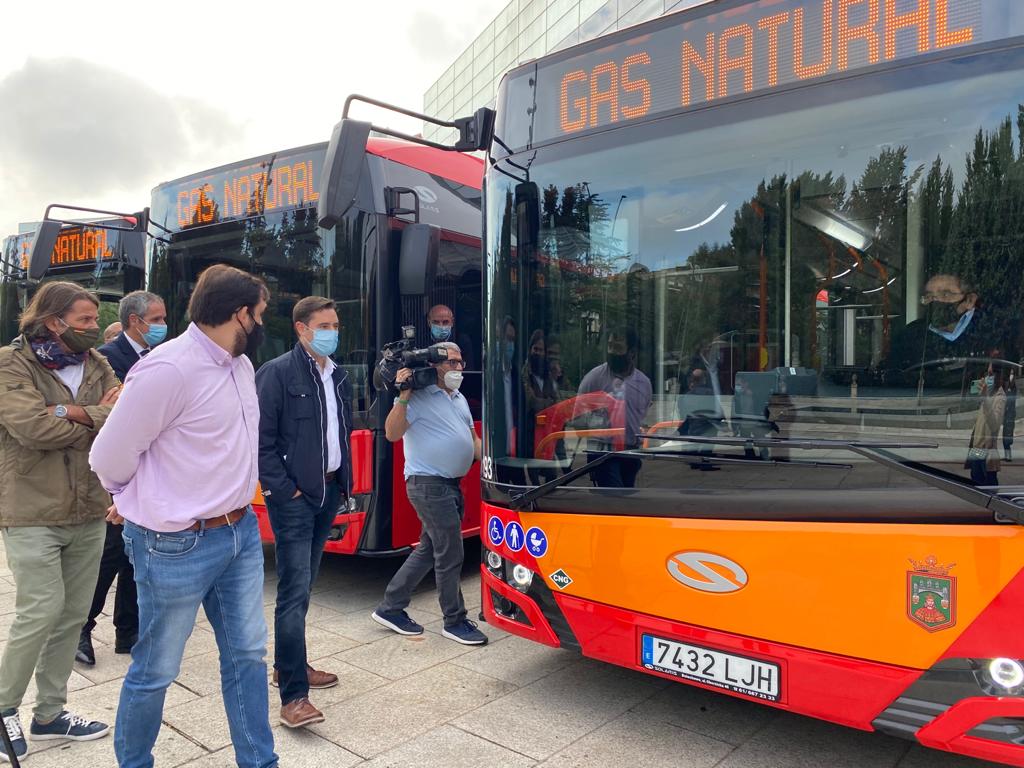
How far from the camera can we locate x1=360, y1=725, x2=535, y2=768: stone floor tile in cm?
294

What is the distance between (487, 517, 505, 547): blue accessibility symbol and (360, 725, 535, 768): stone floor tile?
0.78 meters

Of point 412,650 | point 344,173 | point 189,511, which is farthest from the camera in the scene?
point 412,650

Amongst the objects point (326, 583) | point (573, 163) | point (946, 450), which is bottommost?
point (326, 583)

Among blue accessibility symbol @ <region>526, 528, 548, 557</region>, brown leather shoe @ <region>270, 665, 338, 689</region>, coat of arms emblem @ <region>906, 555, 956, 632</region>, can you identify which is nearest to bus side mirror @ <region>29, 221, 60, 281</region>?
brown leather shoe @ <region>270, 665, 338, 689</region>

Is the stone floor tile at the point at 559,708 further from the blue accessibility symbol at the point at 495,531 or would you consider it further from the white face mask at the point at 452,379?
the white face mask at the point at 452,379

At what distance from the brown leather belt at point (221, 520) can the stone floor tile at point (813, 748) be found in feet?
6.38

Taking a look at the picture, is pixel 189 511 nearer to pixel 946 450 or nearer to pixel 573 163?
pixel 573 163

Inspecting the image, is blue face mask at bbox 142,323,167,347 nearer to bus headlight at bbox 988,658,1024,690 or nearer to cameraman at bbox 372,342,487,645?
cameraman at bbox 372,342,487,645

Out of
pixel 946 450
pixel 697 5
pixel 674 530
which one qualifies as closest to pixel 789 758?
pixel 674 530

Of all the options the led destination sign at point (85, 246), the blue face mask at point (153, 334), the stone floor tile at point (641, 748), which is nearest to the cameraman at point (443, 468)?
the stone floor tile at point (641, 748)

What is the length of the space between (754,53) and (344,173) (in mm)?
1750

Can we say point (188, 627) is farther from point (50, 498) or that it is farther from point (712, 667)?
point (712, 667)

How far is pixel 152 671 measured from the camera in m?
2.40

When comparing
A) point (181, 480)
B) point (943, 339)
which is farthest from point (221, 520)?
point (943, 339)
